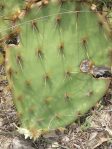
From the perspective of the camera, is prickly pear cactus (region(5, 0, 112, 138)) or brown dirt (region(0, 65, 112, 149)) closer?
prickly pear cactus (region(5, 0, 112, 138))

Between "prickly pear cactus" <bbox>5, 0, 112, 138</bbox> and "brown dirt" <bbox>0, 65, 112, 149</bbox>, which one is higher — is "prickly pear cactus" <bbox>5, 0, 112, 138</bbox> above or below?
above

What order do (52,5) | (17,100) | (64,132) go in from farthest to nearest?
(64,132) < (17,100) < (52,5)

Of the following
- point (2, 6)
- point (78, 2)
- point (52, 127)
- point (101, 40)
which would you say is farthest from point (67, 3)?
point (52, 127)

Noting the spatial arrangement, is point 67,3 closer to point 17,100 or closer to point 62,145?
point 17,100

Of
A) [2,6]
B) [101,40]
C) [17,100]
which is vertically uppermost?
[2,6]
